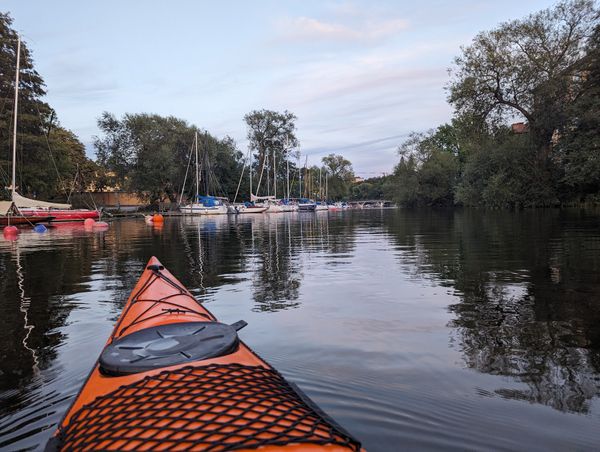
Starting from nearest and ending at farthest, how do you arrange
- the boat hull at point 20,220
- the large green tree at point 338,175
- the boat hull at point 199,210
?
the boat hull at point 20,220 < the boat hull at point 199,210 < the large green tree at point 338,175

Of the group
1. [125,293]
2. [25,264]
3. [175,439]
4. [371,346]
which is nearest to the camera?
[175,439]

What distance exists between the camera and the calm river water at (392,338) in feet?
9.71

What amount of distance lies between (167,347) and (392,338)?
282 cm

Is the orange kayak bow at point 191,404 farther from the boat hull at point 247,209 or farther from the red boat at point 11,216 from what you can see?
the boat hull at point 247,209

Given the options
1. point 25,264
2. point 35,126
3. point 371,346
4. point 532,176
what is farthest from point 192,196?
point 371,346

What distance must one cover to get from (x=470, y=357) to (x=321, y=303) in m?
2.68

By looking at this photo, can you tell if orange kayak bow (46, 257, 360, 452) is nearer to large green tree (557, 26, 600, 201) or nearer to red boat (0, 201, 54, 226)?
red boat (0, 201, 54, 226)

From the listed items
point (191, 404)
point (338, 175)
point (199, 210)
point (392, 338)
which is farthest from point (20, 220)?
point (338, 175)

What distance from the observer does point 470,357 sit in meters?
4.10

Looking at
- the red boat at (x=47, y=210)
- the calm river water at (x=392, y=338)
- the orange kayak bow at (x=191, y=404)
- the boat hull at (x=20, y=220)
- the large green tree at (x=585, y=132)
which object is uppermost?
the large green tree at (x=585, y=132)

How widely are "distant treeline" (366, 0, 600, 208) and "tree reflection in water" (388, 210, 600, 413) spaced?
24.9m

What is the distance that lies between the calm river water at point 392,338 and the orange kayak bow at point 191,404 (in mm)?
962

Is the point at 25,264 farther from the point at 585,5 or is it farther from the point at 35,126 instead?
the point at 585,5

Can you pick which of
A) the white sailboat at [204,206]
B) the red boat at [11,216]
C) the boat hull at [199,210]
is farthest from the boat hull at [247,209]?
the red boat at [11,216]
